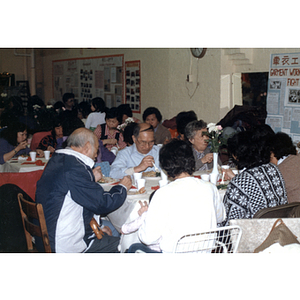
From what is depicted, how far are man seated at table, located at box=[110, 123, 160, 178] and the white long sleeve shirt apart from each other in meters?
1.42

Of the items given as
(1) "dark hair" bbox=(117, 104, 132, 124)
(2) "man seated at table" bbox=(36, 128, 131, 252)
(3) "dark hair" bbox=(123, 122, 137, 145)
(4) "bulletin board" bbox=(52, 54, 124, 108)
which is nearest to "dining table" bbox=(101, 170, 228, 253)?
(2) "man seated at table" bbox=(36, 128, 131, 252)

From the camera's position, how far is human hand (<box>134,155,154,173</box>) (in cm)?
353

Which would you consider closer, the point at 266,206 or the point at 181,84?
the point at 266,206

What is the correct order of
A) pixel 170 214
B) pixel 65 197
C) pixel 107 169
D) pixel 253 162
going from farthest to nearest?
pixel 107 169 < pixel 253 162 < pixel 65 197 < pixel 170 214

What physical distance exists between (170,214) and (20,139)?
2.93m

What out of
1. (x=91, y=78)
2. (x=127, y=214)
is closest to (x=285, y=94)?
(x=127, y=214)

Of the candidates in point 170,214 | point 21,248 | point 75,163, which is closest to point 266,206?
point 170,214

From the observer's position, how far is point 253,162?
268 cm

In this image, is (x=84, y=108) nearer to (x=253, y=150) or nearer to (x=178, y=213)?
(x=253, y=150)

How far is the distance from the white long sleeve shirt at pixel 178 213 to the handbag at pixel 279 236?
1.10 ft

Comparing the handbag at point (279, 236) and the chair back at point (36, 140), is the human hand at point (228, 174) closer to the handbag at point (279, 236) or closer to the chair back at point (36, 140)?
the handbag at point (279, 236)

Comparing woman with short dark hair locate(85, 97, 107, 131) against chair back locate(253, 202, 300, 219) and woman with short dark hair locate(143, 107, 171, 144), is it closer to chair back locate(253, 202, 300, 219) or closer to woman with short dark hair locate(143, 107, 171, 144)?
woman with short dark hair locate(143, 107, 171, 144)
